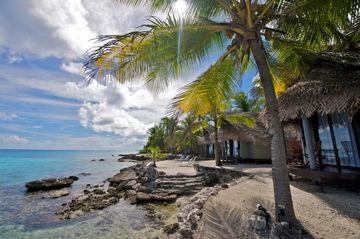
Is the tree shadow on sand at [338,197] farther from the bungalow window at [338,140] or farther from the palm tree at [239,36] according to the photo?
the palm tree at [239,36]

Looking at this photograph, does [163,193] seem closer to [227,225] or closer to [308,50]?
[227,225]

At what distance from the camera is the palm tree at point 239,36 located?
3.95 metres

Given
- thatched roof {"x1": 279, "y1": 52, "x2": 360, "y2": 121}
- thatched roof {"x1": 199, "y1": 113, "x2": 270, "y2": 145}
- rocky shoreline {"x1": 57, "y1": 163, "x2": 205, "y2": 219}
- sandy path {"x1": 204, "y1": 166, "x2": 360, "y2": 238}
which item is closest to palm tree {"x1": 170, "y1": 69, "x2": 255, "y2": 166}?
thatched roof {"x1": 279, "y1": 52, "x2": 360, "y2": 121}

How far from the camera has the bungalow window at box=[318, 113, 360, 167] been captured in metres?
7.07

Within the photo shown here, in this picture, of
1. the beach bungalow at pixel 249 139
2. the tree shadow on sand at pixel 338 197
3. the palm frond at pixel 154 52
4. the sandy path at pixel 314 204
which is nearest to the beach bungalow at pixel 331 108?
the tree shadow on sand at pixel 338 197

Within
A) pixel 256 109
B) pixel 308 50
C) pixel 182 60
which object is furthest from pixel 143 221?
pixel 256 109

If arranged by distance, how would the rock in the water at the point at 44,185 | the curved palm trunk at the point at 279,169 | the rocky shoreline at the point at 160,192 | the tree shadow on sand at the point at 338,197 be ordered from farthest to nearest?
the rock in the water at the point at 44,185 → the rocky shoreline at the point at 160,192 → the tree shadow on sand at the point at 338,197 → the curved palm trunk at the point at 279,169

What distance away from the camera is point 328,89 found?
577 centimetres

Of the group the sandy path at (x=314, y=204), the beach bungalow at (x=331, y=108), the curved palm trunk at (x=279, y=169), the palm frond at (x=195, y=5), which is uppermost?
the palm frond at (x=195, y=5)

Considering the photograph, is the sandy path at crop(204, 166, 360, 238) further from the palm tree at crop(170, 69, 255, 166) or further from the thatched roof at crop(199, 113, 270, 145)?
the thatched roof at crop(199, 113, 270, 145)

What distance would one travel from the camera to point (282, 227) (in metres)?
3.72

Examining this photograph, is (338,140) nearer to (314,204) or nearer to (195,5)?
(314,204)

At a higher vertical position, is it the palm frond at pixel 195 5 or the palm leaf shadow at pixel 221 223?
the palm frond at pixel 195 5

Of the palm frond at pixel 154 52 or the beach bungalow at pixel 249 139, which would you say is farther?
the beach bungalow at pixel 249 139
